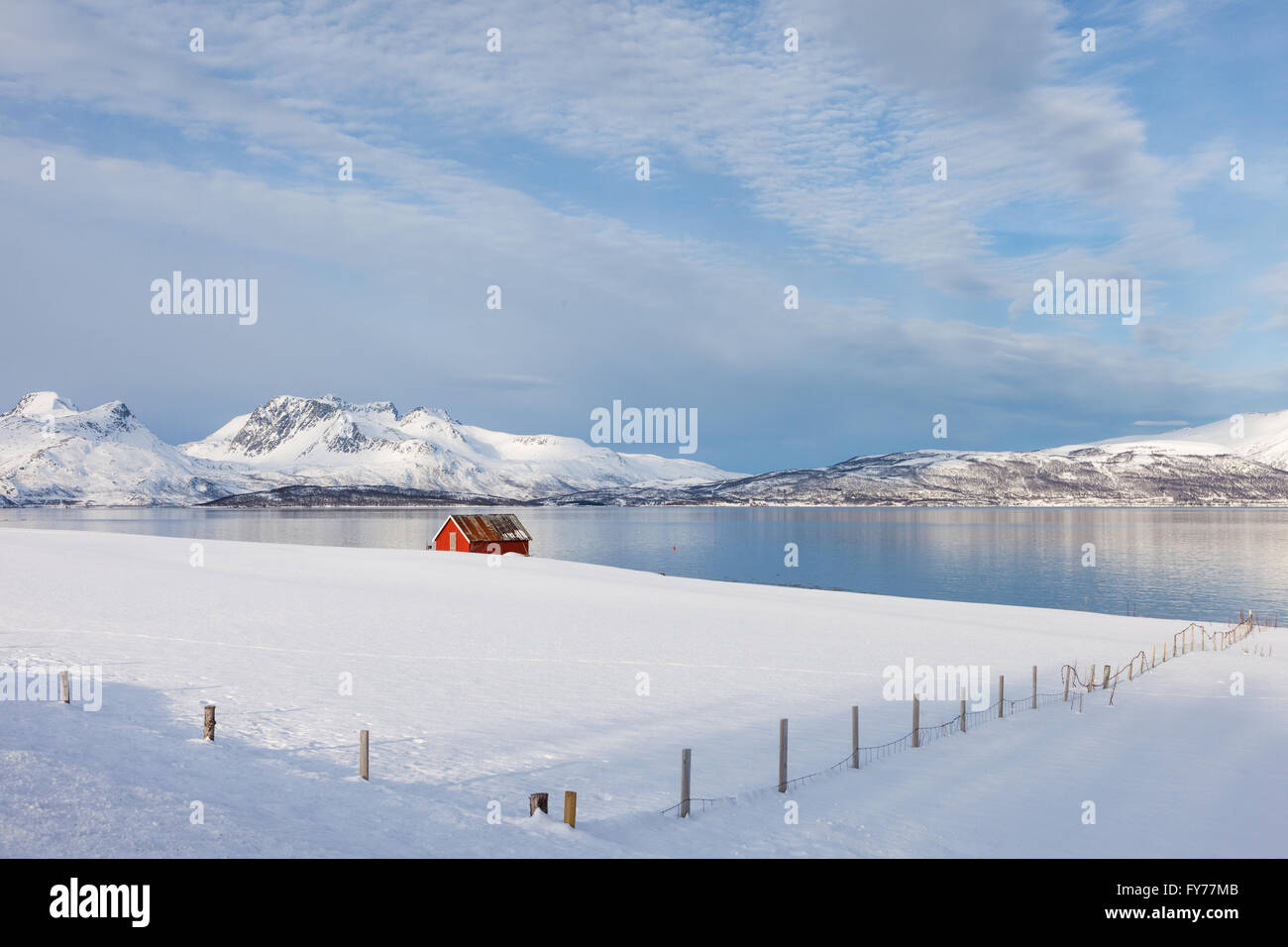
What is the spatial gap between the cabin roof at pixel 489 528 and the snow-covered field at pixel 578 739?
38.2 m

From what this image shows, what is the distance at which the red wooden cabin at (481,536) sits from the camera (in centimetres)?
8012

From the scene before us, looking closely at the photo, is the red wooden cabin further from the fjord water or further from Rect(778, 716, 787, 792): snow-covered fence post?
Rect(778, 716, 787, 792): snow-covered fence post

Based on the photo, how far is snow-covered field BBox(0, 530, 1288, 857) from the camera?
12.1 meters

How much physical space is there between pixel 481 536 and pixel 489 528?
68.7 inches

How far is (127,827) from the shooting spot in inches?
404

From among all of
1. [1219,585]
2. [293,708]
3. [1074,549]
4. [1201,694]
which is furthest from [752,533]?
[293,708]
